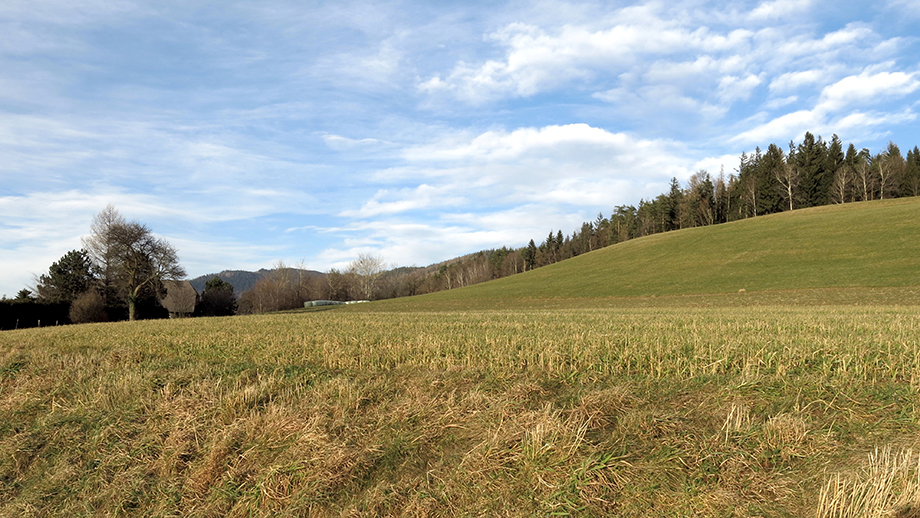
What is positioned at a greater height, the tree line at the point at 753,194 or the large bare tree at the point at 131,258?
the tree line at the point at 753,194

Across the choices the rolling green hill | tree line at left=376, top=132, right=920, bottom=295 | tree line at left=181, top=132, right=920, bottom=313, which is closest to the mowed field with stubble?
the rolling green hill

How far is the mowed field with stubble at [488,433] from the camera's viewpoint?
17.8ft

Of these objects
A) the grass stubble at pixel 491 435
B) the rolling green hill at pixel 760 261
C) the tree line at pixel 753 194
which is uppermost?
the tree line at pixel 753 194

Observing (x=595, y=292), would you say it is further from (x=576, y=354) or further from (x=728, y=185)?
(x=728, y=185)

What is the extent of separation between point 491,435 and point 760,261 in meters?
60.0

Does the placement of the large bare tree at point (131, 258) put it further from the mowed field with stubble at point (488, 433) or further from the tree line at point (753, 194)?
the tree line at point (753, 194)

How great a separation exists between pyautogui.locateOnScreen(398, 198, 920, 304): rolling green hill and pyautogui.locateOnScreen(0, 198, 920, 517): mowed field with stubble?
4060cm

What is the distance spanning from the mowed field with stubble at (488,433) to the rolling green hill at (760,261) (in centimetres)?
4060

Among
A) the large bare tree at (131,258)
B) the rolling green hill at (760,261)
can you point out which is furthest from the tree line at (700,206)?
the large bare tree at (131,258)

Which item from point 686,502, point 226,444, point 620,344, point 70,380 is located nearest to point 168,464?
point 226,444

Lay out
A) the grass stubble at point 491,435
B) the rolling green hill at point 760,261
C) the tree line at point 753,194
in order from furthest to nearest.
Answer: the tree line at point 753,194, the rolling green hill at point 760,261, the grass stubble at point 491,435

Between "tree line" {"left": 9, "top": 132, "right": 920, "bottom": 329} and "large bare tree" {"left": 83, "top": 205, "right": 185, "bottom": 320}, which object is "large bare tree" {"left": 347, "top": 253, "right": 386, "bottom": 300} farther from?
"large bare tree" {"left": 83, "top": 205, "right": 185, "bottom": 320}

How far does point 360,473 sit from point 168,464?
3367 mm

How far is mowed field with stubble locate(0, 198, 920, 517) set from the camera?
543 cm
